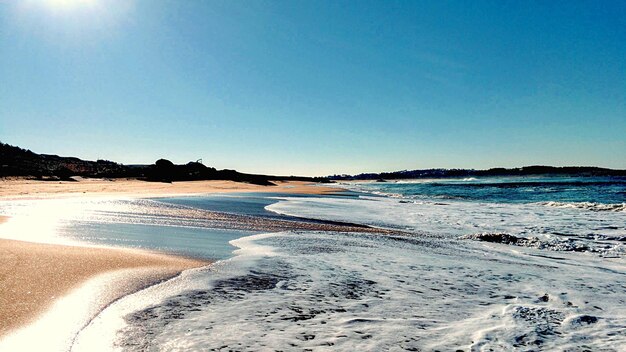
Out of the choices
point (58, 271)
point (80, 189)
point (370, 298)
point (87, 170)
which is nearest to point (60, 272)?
point (58, 271)

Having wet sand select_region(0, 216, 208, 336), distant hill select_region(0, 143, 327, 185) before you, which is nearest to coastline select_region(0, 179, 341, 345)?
wet sand select_region(0, 216, 208, 336)

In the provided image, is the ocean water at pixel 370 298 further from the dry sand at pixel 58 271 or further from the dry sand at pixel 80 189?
the dry sand at pixel 80 189

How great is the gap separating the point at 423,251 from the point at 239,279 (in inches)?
164

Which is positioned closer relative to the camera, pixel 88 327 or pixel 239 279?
pixel 88 327

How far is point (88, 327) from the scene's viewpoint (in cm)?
313

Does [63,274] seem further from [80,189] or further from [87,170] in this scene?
[87,170]

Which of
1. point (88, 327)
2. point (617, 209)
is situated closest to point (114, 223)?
point (88, 327)

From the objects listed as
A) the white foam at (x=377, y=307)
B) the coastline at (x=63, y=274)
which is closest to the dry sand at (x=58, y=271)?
the coastline at (x=63, y=274)

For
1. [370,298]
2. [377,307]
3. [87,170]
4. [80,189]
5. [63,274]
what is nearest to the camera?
[377,307]

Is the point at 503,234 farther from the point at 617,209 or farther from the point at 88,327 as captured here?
the point at 617,209

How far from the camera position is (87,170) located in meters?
42.1

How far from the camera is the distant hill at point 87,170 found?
1289 inches

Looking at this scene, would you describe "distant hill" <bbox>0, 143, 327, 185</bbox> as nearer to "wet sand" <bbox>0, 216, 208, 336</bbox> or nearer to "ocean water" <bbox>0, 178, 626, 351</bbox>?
"ocean water" <bbox>0, 178, 626, 351</bbox>

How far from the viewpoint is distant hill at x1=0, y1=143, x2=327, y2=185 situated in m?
32.8
